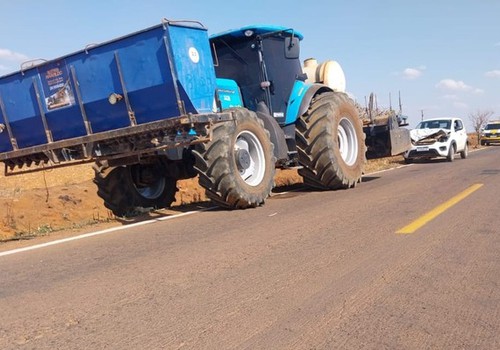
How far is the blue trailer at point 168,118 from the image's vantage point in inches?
279

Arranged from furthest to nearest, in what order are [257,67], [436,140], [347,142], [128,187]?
[436,140], [347,142], [257,67], [128,187]

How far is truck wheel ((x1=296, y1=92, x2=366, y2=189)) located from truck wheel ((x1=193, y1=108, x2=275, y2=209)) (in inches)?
52.6

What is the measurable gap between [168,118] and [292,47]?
Answer: 14.2ft

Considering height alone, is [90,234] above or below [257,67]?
below

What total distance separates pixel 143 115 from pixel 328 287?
14.1ft

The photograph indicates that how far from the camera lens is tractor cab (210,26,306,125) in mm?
9727

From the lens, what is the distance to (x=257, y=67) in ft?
32.2

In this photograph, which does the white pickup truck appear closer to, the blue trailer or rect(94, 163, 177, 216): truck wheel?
the blue trailer

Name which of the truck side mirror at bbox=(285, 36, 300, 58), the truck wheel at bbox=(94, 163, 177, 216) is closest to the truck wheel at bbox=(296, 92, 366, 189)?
the truck side mirror at bbox=(285, 36, 300, 58)

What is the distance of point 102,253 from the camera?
5.65m

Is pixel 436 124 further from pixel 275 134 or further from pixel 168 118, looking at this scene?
pixel 168 118

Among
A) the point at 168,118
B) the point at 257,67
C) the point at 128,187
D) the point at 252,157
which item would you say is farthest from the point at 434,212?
the point at 128,187

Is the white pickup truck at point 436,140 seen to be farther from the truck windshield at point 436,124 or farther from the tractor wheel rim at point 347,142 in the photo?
the tractor wheel rim at point 347,142

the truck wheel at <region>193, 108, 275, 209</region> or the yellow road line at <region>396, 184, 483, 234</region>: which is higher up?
the truck wheel at <region>193, 108, 275, 209</region>
